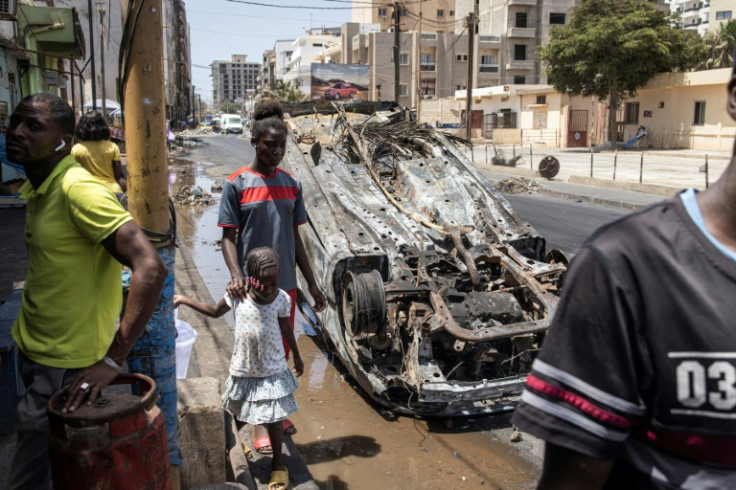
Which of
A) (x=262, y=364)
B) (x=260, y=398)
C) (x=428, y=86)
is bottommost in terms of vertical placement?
(x=260, y=398)

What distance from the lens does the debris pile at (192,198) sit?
14.8m

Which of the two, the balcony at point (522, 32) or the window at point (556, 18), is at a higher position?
the window at point (556, 18)

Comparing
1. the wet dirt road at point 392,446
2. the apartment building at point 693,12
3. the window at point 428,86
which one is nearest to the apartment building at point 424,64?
the window at point 428,86

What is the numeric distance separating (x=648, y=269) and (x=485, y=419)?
3.87 meters

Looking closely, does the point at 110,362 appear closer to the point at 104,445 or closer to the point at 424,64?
the point at 104,445

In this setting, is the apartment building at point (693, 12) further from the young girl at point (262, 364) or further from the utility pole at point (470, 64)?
the young girl at point (262, 364)

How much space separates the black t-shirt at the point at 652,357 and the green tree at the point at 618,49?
108ft

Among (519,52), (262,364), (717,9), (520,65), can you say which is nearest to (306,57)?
(519,52)

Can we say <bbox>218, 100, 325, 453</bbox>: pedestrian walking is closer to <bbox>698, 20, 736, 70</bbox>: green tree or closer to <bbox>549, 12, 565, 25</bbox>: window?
<bbox>698, 20, 736, 70</bbox>: green tree

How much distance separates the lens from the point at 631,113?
36375 mm

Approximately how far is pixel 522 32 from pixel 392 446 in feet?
190

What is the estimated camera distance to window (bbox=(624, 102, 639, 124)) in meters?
35.8

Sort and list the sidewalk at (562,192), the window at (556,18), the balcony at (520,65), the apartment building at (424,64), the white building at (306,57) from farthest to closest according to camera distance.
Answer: the white building at (306,57) < the apartment building at (424,64) < the balcony at (520,65) < the window at (556,18) < the sidewalk at (562,192)

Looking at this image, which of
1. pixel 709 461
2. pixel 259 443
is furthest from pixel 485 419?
pixel 709 461
